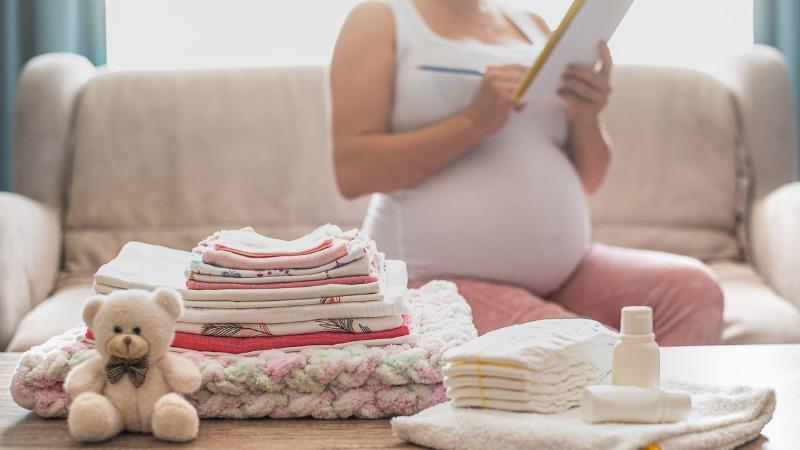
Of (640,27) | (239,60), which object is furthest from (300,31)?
(640,27)

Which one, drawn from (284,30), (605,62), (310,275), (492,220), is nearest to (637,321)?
(310,275)

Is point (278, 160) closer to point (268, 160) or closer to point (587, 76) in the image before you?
point (268, 160)

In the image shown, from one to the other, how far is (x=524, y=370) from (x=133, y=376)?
302 millimetres

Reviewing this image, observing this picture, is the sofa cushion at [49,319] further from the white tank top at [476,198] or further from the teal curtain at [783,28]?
the teal curtain at [783,28]

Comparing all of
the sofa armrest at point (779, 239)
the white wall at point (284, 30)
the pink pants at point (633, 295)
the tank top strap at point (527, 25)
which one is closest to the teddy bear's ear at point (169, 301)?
the pink pants at point (633, 295)

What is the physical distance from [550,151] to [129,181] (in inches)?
44.3

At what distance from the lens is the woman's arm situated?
1.46 metres

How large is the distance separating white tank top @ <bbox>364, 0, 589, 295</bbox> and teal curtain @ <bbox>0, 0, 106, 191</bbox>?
4.40ft

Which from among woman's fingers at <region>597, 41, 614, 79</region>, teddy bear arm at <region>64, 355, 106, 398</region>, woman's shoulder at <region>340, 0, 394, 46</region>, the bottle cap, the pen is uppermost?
woman's shoulder at <region>340, 0, 394, 46</region>

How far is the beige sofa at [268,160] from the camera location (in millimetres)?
2217

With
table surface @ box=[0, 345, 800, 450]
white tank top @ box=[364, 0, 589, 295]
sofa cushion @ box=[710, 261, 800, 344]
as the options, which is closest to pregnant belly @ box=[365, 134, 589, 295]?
white tank top @ box=[364, 0, 589, 295]

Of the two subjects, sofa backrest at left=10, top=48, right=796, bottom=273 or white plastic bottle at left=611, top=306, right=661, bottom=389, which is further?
sofa backrest at left=10, top=48, right=796, bottom=273

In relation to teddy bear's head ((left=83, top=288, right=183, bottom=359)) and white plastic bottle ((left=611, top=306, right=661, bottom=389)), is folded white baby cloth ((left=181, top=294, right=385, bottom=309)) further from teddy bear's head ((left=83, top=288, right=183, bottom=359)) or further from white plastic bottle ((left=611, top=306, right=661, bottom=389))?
white plastic bottle ((left=611, top=306, right=661, bottom=389))

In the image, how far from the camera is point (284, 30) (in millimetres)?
2648
